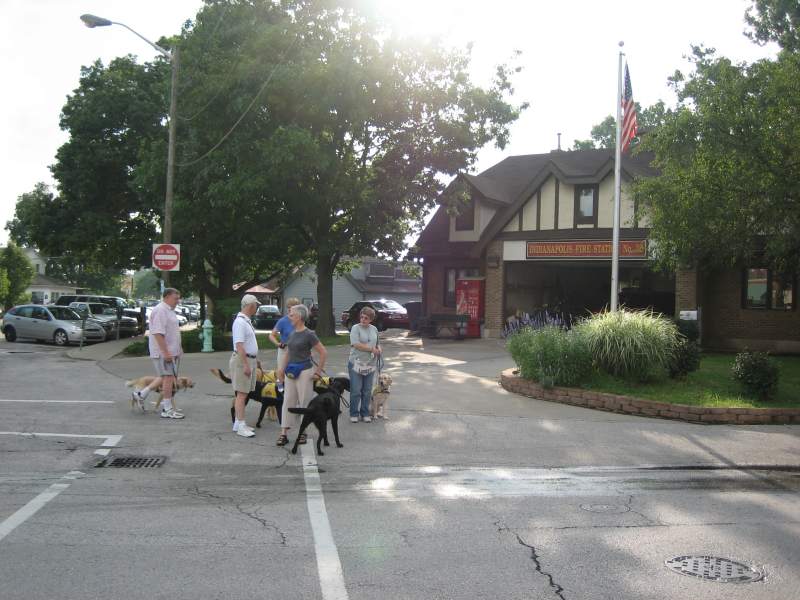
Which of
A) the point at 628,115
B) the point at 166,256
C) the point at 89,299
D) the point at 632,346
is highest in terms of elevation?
the point at 628,115

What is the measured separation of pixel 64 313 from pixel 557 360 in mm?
21814

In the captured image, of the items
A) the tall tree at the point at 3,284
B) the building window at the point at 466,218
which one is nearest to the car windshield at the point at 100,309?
the building window at the point at 466,218

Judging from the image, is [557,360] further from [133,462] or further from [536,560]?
[536,560]

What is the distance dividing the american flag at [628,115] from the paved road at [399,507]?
31.4 ft

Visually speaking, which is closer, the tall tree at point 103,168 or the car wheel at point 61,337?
the car wheel at point 61,337

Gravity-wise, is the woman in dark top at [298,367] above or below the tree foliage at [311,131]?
below

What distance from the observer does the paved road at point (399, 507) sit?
451 cm

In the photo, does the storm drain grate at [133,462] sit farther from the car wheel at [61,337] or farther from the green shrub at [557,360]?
the car wheel at [61,337]

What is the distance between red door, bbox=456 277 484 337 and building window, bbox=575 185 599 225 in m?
4.52

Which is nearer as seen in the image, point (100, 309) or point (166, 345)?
point (166, 345)

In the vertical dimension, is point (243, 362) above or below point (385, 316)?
above

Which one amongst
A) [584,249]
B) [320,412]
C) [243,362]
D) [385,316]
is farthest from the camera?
[385,316]

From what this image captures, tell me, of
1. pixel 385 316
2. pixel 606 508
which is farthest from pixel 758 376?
pixel 385 316

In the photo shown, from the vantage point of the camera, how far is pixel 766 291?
23.0m
